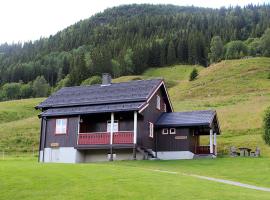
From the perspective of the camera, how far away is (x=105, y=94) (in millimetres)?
43625

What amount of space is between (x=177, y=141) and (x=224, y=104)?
35.8 m

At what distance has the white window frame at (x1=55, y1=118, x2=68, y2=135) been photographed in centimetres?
4244

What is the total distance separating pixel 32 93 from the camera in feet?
502

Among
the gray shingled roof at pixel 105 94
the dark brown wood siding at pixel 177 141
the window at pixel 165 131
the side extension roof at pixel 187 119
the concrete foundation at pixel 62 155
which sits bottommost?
the concrete foundation at pixel 62 155

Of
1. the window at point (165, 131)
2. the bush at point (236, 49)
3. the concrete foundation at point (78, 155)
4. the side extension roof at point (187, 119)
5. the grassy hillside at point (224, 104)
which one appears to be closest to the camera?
the side extension roof at point (187, 119)

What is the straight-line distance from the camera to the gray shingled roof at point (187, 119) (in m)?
40.4

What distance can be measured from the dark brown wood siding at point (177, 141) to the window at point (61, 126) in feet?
28.8

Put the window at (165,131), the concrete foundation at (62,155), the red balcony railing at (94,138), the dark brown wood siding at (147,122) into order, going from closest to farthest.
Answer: the dark brown wood siding at (147,122) → the red balcony railing at (94,138) → the concrete foundation at (62,155) → the window at (165,131)

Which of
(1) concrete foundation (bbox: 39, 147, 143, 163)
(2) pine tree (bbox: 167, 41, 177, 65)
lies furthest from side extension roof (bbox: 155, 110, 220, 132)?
(2) pine tree (bbox: 167, 41, 177, 65)

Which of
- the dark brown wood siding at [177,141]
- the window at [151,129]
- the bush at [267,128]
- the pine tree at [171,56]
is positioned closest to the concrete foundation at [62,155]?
the window at [151,129]

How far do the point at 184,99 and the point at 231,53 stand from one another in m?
77.5

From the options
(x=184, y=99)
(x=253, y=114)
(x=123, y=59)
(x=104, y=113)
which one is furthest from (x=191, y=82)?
(x=104, y=113)

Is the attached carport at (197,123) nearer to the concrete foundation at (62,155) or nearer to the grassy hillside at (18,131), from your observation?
the concrete foundation at (62,155)

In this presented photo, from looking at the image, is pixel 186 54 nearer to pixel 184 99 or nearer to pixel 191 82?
pixel 191 82
